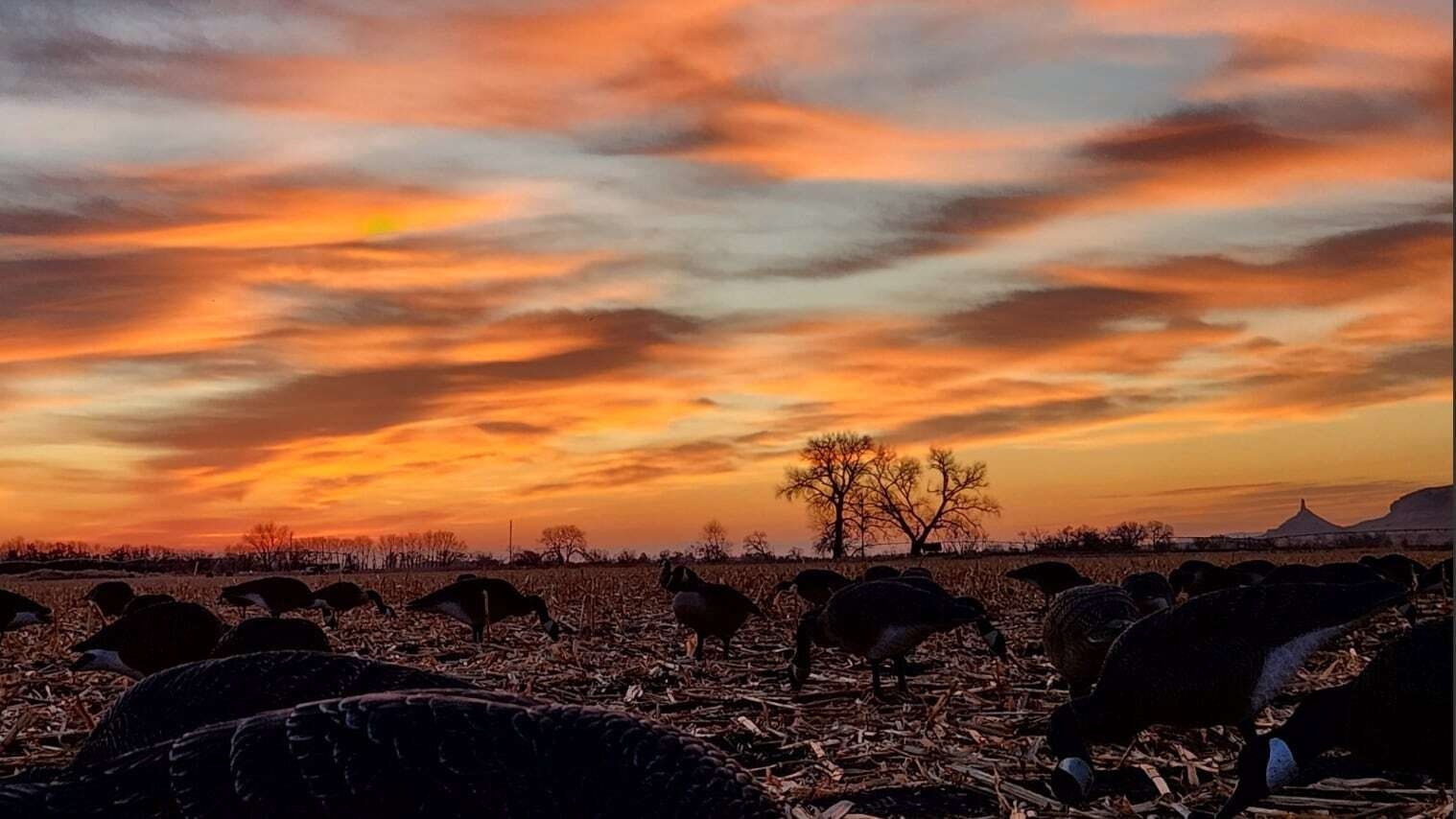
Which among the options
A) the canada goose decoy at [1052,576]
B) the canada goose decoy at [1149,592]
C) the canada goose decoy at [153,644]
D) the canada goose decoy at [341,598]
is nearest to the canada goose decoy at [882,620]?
the canada goose decoy at [1149,592]

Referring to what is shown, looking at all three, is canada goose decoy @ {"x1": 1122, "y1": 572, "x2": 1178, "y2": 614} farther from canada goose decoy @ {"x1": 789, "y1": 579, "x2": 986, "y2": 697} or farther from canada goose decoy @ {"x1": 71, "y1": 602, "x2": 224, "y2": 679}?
canada goose decoy @ {"x1": 71, "y1": 602, "x2": 224, "y2": 679}

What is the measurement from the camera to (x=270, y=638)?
464 inches

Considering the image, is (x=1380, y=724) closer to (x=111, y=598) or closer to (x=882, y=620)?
(x=882, y=620)

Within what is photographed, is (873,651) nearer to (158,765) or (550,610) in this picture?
(158,765)

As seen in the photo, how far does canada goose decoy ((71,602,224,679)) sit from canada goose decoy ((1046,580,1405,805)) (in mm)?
9877

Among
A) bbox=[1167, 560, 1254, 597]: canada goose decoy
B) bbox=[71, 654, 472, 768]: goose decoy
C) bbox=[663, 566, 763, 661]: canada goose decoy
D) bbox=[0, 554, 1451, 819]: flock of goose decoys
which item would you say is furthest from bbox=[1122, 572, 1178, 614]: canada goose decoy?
bbox=[71, 654, 472, 768]: goose decoy

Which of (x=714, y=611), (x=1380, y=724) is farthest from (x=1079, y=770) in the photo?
(x=714, y=611)

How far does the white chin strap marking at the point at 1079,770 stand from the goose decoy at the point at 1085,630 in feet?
12.2

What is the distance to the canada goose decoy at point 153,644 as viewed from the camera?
1366cm

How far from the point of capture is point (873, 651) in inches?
533

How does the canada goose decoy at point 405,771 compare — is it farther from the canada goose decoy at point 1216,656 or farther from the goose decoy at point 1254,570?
the goose decoy at point 1254,570

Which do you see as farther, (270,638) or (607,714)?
(270,638)

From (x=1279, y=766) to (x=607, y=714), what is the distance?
5.15 metres

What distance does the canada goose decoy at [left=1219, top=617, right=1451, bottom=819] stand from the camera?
7.77 meters
